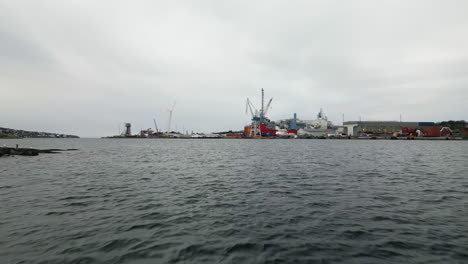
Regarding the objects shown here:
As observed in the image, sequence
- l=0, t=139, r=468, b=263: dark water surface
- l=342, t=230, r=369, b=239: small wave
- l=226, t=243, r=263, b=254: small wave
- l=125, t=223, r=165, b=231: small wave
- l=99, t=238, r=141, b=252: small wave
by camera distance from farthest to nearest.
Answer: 1. l=125, t=223, r=165, b=231: small wave
2. l=342, t=230, r=369, b=239: small wave
3. l=99, t=238, r=141, b=252: small wave
4. l=226, t=243, r=263, b=254: small wave
5. l=0, t=139, r=468, b=263: dark water surface

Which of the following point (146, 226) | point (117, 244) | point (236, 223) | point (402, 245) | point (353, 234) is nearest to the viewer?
point (402, 245)

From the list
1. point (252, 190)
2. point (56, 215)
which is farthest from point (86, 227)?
point (252, 190)

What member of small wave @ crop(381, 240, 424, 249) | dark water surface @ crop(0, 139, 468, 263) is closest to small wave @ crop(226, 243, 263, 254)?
dark water surface @ crop(0, 139, 468, 263)

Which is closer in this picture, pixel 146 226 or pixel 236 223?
pixel 146 226

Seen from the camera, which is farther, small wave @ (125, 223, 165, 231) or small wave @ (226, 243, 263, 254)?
small wave @ (125, 223, 165, 231)

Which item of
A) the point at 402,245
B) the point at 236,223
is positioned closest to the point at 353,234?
the point at 402,245

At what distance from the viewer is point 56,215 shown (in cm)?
1095

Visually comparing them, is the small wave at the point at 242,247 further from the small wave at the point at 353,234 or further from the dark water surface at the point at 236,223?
the small wave at the point at 353,234

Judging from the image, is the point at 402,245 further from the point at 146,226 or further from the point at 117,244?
the point at 117,244

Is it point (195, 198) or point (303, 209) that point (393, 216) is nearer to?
point (303, 209)

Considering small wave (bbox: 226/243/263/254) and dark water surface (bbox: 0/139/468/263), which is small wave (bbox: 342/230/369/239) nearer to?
dark water surface (bbox: 0/139/468/263)

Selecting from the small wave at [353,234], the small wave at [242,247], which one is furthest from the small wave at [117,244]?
the small wave at [353,234]

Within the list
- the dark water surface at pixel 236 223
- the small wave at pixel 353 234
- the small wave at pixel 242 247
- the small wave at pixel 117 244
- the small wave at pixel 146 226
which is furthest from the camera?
the small wave at pixel 146 226

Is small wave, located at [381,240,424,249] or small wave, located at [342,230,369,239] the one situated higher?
small wave, located at [381,240,424,249]
